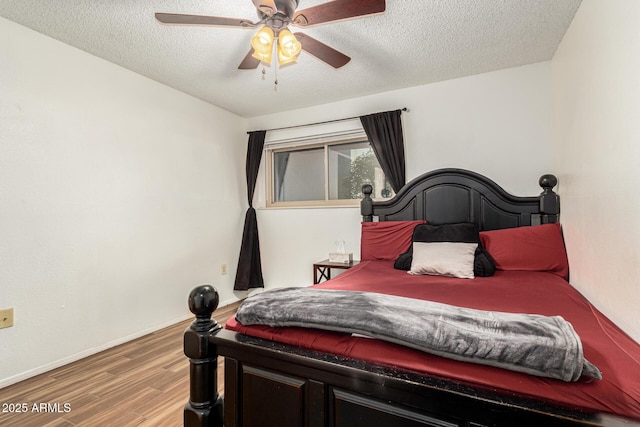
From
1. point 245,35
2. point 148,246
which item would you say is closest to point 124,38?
point 245,35

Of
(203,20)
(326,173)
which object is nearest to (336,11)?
(203,20)

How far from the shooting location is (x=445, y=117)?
290 cm

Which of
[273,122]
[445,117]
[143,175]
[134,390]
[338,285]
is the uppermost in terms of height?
[273,122]

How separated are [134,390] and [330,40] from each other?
2.66 meters

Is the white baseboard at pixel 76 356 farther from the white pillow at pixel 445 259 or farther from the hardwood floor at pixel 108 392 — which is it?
the white pillow at pixel 445 259

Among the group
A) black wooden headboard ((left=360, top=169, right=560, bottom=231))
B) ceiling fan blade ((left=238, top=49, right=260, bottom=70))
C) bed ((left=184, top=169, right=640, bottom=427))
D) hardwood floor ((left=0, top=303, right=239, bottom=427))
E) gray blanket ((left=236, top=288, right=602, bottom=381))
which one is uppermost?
ceiling fan blade ((left=238, top=49, right=260, bottom=70))

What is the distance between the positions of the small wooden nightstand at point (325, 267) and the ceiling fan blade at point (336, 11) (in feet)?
6.59

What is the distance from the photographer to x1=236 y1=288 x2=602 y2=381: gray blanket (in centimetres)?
76

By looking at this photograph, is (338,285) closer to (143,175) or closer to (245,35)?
(245,35)

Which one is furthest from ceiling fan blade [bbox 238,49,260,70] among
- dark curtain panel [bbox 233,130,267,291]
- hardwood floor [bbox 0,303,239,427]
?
hardwood floor [bbox 0,303,239,427]

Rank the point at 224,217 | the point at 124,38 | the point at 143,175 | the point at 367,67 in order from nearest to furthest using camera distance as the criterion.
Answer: the point at 124,38 → the point at 367,67 → the point at 143,175 → the point at 224,217

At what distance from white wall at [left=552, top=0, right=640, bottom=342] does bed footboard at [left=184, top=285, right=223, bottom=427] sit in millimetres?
1660

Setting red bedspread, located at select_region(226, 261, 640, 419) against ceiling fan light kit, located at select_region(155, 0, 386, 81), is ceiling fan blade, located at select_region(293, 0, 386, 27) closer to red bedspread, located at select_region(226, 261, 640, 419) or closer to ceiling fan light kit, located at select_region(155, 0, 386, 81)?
ceiling fan light kit, located at select_region(155, 0, 386, 81)

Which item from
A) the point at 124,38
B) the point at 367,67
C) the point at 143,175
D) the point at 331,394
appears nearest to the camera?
the point at 331,394
